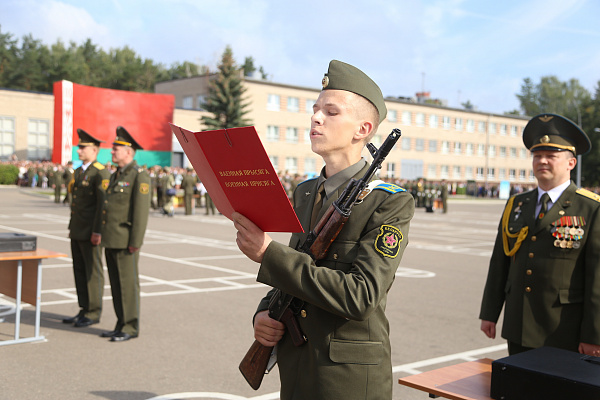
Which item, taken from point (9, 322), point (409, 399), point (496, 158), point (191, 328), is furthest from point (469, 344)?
point (496, 158)

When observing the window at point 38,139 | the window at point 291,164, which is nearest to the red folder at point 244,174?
the window at point 38,139

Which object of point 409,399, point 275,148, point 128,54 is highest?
point 128,54

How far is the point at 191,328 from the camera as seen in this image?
762cm

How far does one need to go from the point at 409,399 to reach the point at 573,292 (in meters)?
1.97

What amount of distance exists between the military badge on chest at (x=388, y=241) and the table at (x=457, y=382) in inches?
35.3

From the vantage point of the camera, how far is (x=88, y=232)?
8.07 meters

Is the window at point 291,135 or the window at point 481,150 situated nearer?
the window at point 291,135

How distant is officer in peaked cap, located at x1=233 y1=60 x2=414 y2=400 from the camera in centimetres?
235

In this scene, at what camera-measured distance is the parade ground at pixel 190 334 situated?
18.2 ft

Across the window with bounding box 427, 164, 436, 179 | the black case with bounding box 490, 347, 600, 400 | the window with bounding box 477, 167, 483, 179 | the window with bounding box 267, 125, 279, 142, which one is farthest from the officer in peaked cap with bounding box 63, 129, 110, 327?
the window with bounding box 477, 167, 483, 179

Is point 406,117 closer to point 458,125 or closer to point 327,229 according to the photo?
point 458,125

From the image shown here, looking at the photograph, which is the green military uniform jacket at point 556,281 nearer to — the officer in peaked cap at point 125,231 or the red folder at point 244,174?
the red folder at point 244,174

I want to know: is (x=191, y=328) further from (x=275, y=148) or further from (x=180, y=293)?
(x=275, y=148)

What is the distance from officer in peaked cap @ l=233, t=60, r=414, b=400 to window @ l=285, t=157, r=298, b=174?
62.5 metres
